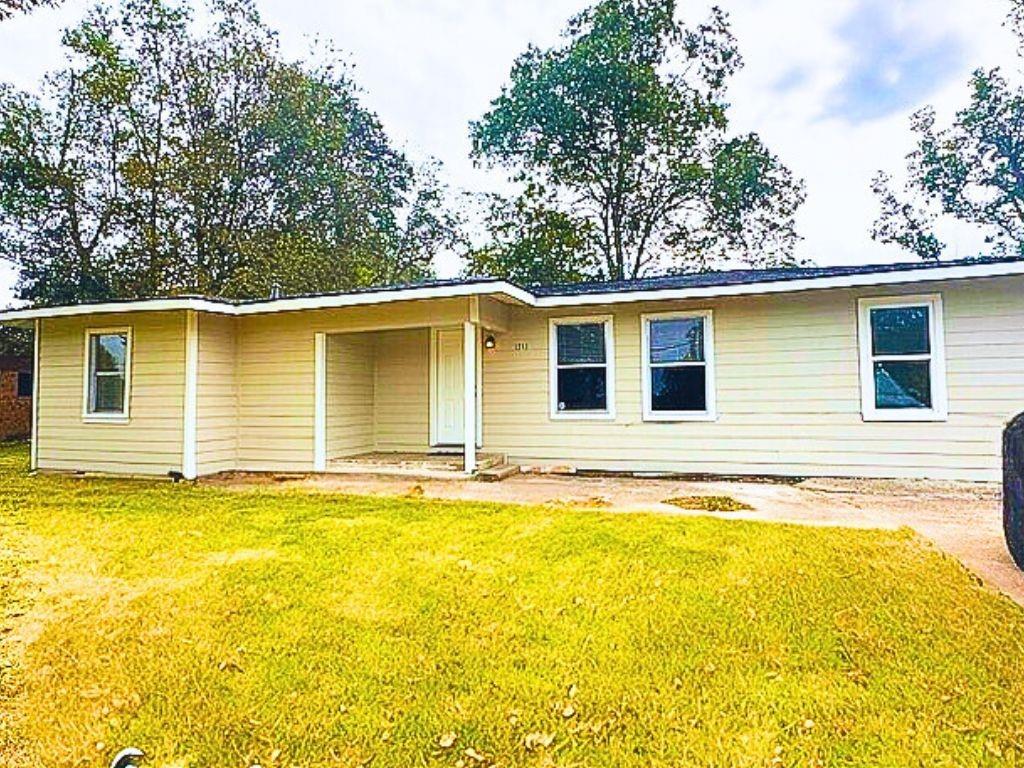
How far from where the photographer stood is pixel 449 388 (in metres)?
10.1

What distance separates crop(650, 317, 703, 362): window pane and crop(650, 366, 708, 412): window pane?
158 mm

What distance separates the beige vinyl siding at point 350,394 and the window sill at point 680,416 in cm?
444

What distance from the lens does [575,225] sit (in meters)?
19.5

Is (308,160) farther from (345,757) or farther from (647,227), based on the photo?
(345,757)

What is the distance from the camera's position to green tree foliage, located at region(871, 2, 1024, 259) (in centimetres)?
1705

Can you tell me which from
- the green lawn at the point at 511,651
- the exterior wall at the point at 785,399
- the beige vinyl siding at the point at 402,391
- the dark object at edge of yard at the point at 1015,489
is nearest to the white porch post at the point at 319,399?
the beige vinyl siding at the point at 402,391

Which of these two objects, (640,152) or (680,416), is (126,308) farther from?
(640,152)

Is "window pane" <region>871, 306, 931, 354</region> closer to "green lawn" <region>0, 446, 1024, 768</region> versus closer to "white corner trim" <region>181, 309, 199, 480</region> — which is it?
"green lawn" <region>0, 446, 1024, 768</region>

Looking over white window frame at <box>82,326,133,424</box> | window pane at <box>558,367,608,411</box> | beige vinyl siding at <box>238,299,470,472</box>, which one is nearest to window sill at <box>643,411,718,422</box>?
window pane at <box>558,367,608,411</box>

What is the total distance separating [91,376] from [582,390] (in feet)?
23.8

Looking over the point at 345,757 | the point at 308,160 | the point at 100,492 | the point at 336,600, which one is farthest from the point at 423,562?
the point at 308,160

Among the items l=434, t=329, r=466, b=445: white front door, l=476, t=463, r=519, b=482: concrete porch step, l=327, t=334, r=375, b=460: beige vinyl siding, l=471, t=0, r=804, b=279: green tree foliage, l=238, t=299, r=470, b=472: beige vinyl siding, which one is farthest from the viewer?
l=471, t=0, r=804, b=279: green tree foliage

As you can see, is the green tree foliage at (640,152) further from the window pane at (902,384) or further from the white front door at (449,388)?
the window pane at (902,384)

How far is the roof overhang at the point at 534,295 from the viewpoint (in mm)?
7042
